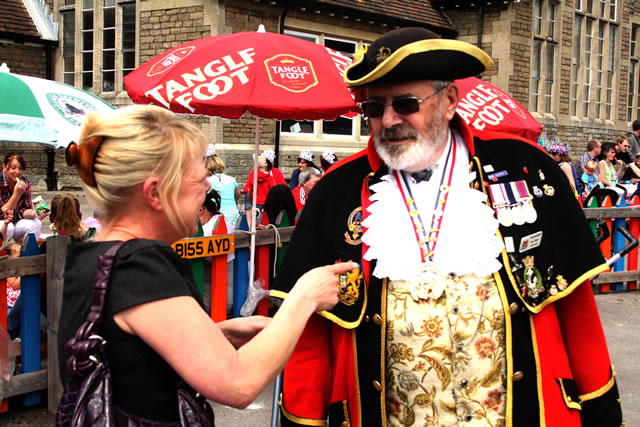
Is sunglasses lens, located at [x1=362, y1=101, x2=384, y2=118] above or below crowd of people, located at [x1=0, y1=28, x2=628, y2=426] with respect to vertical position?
above

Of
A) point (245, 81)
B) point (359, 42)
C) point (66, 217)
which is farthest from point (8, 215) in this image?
point (359, 42)

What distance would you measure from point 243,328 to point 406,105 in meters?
0.91

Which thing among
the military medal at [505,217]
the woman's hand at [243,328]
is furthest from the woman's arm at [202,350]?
the military medal at [505,217]

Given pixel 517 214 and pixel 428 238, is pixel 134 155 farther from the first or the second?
pixel 517 214

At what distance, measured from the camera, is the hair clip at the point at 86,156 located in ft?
5.02

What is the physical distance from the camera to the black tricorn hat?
6.92 ft

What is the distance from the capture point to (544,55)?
21.6 m

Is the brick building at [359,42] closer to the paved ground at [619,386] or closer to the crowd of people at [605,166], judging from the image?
the crowd of people at [605,166]

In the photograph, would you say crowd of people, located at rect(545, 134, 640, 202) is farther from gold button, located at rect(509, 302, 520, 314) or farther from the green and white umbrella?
gold button, located at rect(509, 302, 520, 314)

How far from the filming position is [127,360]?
145cm

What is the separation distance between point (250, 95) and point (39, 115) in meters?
1.61

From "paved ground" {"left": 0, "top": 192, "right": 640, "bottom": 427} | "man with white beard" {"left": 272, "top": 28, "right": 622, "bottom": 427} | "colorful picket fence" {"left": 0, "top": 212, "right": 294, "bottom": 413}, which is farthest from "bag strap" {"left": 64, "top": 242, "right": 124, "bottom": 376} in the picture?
"colorful picket fence" {"left": 0, "top": 212, "right": 294, "bottom": 413}

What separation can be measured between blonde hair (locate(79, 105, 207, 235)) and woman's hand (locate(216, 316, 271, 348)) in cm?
37

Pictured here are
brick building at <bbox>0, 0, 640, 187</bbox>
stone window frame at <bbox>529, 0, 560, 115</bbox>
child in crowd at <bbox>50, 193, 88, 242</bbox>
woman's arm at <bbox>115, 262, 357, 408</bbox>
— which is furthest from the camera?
stone window frame at <bbox>529, 0, 560, 115</bbox>
